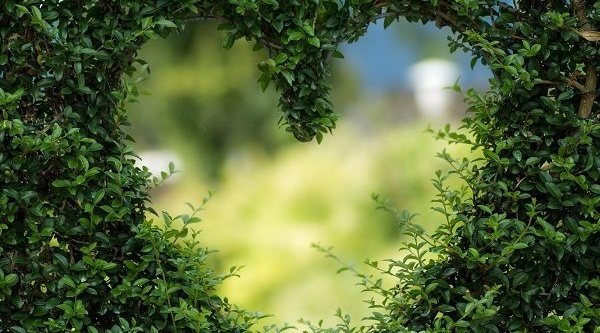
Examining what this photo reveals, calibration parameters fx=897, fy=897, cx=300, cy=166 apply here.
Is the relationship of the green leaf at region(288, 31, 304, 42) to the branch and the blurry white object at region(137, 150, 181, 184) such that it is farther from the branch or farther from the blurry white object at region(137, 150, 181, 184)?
the blurry white object at region(137, 150, 181, 184)

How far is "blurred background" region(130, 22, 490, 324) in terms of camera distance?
6682mm

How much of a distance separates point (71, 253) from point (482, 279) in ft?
3.61

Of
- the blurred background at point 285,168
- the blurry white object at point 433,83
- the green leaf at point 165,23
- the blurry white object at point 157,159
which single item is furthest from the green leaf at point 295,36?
the blurry white object at point 157,159

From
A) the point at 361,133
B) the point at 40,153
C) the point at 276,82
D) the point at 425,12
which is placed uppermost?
the point at 361,133

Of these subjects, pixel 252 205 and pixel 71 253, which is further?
pixel 252 205

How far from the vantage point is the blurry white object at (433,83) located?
9930 millimetres

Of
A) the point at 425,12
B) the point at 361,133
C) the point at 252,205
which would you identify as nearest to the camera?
the point at 425,12

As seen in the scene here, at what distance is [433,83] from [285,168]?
3502mm

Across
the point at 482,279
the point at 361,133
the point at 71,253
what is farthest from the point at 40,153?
the point at 361,133

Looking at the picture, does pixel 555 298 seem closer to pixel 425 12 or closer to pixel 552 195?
pixel 552 195

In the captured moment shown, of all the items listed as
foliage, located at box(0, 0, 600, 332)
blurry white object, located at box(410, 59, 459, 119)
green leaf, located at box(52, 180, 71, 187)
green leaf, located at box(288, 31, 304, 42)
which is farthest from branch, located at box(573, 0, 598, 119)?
blurry white object, located at box(410, 59, 459, 119)

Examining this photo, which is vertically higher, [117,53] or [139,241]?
[117,53]

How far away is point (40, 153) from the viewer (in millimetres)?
2328

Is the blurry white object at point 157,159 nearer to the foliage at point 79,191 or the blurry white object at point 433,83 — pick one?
the blurry white object at point 433,83
